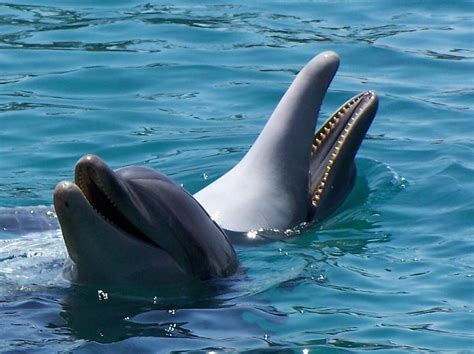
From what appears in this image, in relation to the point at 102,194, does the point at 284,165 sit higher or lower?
lower

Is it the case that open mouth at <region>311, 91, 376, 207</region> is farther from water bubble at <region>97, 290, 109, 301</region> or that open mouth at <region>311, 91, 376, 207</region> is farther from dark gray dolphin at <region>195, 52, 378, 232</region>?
water bubble at <region>97, 290, 109, 301</region>

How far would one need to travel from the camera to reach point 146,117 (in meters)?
12.3

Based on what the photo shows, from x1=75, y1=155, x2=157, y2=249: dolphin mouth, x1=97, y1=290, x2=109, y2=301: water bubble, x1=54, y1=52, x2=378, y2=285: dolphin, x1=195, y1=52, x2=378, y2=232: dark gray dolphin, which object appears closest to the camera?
x1=75, y1=155, x2=157, y2=249: dolphin mouth

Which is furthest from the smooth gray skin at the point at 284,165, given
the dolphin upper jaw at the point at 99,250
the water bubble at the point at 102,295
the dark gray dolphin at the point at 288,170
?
the water bubble at the point at 102,295

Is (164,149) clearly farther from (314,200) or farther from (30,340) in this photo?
(30,340)

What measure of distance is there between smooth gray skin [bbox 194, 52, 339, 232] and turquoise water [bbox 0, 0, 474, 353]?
10.2 inches

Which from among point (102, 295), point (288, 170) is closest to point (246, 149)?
point (288, 170)

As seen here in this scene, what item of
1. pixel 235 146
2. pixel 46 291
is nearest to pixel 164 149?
pixel 235 146

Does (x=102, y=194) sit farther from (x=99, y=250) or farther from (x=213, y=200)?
(x=213, y=200)

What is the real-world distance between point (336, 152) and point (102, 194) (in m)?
2.68

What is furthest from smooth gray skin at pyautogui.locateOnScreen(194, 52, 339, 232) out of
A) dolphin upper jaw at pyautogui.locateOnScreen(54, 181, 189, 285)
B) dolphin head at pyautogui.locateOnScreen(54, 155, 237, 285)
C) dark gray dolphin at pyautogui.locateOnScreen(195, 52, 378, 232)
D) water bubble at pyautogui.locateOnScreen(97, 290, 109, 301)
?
water bubble at pyautogui.locateOnScreen(97, 290, 109, 301)

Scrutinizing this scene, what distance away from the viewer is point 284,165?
9.20 meters

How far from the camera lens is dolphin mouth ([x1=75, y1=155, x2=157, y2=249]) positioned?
22.5 ft

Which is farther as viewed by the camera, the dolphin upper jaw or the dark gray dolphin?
the dark gray dolphin
